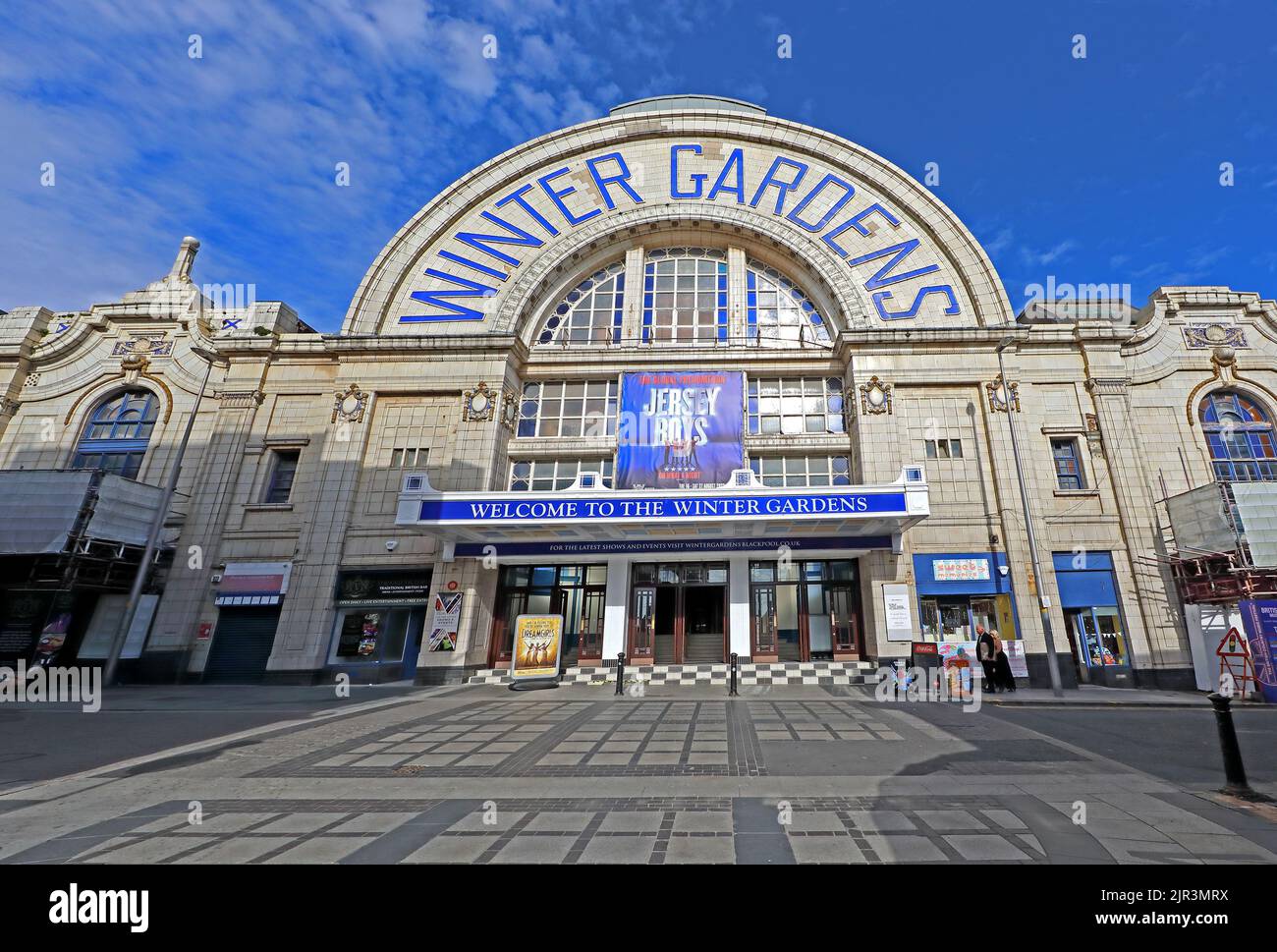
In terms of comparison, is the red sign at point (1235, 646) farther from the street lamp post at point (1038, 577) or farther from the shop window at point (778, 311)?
the shop window at point (778, 311)

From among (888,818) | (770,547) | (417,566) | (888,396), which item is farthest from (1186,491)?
(417,566)

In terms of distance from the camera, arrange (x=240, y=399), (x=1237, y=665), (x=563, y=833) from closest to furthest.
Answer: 1. (x=563, y=833)
2. (x=1237, y=665)
3. (x=240, y=399)

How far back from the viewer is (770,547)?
783 inches

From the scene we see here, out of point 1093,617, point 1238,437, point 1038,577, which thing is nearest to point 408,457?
point 1038,577

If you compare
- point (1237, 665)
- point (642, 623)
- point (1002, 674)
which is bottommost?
point (1002, 674)

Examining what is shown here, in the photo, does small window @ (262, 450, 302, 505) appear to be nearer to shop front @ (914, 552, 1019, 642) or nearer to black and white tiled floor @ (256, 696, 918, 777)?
black and white tiled floor @ (256, 696, 918, 777)

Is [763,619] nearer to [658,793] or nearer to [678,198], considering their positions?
[658,793]

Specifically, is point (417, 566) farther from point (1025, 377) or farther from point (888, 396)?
point (1025, 377)

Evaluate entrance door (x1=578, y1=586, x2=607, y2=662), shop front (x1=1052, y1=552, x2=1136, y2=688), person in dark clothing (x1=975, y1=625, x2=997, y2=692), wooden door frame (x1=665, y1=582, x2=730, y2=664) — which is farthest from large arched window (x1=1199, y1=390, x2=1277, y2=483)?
entrance door (x1=578, y1=586, x2=607, y2=662)

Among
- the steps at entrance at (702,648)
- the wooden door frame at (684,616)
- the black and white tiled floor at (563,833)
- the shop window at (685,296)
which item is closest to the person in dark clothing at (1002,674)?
the wooden door frame at (684,616)

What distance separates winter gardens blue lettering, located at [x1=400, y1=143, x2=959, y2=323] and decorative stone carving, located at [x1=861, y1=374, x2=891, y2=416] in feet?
14.5

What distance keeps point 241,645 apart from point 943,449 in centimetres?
2779

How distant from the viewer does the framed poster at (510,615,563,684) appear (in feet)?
58.2

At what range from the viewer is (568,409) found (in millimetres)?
23547
